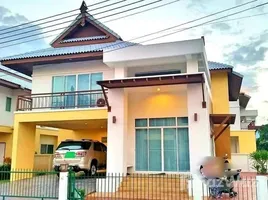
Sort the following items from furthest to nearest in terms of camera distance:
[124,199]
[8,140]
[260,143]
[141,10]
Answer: [260,143] < [8,140] < [141,10] < [124,199]

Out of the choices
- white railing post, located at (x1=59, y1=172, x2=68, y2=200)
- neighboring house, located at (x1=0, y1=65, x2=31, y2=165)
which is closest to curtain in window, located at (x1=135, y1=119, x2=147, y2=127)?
white railing post, located at (x1=59, y1=172, x2=68, y2=200)

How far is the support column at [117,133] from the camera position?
1227 centimetres

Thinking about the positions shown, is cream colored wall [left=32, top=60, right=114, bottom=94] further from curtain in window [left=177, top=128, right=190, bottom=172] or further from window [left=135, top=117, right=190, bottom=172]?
curtain in window [left=177, top=128, right=190, bottom=172]

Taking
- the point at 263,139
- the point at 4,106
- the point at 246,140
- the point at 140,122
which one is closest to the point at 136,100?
the point at 140,122

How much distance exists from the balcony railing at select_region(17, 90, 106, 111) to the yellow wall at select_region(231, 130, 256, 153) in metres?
12.5

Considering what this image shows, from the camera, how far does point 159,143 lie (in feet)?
42.5

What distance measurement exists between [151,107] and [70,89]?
17.3ft

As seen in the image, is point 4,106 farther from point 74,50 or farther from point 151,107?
point 151,107

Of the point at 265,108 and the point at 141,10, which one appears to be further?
the point at 265,108

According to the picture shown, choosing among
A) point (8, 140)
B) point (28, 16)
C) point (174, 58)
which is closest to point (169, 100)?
point (174, 58)

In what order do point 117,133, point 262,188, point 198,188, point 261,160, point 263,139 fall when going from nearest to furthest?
point 262,188
point 198,188
point 117,133
point 261,160
point 263,139

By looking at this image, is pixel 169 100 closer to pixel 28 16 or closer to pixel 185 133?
pixel 185 133

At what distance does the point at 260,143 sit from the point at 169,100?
90.7ft

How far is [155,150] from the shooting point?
509 inches
